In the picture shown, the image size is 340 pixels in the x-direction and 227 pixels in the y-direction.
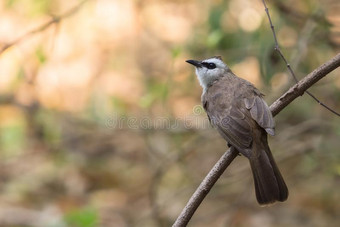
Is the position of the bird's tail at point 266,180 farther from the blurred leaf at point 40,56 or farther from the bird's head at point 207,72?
the blurred leaf at point 40,56

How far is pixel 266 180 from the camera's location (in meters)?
3.20

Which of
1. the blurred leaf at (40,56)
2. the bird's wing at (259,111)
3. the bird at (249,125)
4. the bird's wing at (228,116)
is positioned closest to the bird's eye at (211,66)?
the bird at (249,125)

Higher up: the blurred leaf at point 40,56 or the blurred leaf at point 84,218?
the blurred leaf at point 40,56

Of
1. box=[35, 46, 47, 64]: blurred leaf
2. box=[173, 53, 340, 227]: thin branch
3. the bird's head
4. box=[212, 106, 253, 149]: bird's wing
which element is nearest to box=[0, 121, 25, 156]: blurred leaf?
box=[35, 46, 47, 64]: blurred leaf

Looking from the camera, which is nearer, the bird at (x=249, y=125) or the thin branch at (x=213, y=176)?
the thin branch at (x=213, y=176)

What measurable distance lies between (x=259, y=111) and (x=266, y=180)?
16.9 inches

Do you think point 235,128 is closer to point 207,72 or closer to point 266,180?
point 266,180

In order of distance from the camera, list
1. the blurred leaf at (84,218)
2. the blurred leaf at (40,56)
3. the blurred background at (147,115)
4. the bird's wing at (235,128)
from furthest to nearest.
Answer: the blurred background at (147,115)
the blurred leaf at (40,56)
the blurred leaf at (84,218)
the bird's wing at (235,128)

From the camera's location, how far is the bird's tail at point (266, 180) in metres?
3.16

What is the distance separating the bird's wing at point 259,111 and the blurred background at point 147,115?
0.98 metres

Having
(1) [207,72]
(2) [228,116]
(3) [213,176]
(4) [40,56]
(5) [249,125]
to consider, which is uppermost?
(4) [40,56]

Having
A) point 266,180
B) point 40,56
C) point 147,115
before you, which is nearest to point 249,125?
point 266,180

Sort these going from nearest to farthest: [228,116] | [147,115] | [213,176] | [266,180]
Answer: [213,176]
[266,180]
[228,116]
[147,115]

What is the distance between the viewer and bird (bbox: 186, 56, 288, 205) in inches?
125
